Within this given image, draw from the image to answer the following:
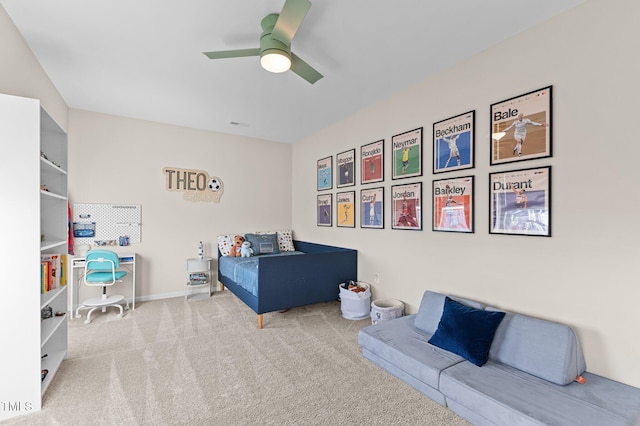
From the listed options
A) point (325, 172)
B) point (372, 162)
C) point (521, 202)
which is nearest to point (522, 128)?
point (521, 202)

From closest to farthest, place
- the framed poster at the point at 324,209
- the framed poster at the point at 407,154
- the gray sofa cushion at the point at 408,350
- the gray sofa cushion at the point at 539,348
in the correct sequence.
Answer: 1. the gray sofa cushion at the point at 539,348
2. the gray sofa cushion at the point at 408,350
3. the framed poster at the point at 407,154
4. the framed poster at the point at 324,209

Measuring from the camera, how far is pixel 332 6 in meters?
1.99

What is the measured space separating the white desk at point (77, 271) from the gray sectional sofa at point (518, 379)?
11.2ft

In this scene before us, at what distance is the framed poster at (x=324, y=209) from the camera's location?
4.54 meters

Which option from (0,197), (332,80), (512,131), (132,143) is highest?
(332,80)

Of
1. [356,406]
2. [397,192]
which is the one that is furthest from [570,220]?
[356,406]

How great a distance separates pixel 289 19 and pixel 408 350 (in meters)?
2.46

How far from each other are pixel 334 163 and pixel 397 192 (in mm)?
1357

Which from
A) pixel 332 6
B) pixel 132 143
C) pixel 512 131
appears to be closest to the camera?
pixel 332 6

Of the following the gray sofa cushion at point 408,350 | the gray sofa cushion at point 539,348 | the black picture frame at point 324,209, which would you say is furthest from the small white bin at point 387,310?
the black picture frame at point 324,209

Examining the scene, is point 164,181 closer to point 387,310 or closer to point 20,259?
point 20,259

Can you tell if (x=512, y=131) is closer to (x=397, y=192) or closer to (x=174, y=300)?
(x=397, y=192)

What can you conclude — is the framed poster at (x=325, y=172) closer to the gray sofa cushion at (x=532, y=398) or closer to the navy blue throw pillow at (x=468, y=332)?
the navy blue throw pillow at (x=468, y=332)

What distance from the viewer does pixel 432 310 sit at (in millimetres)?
2619
